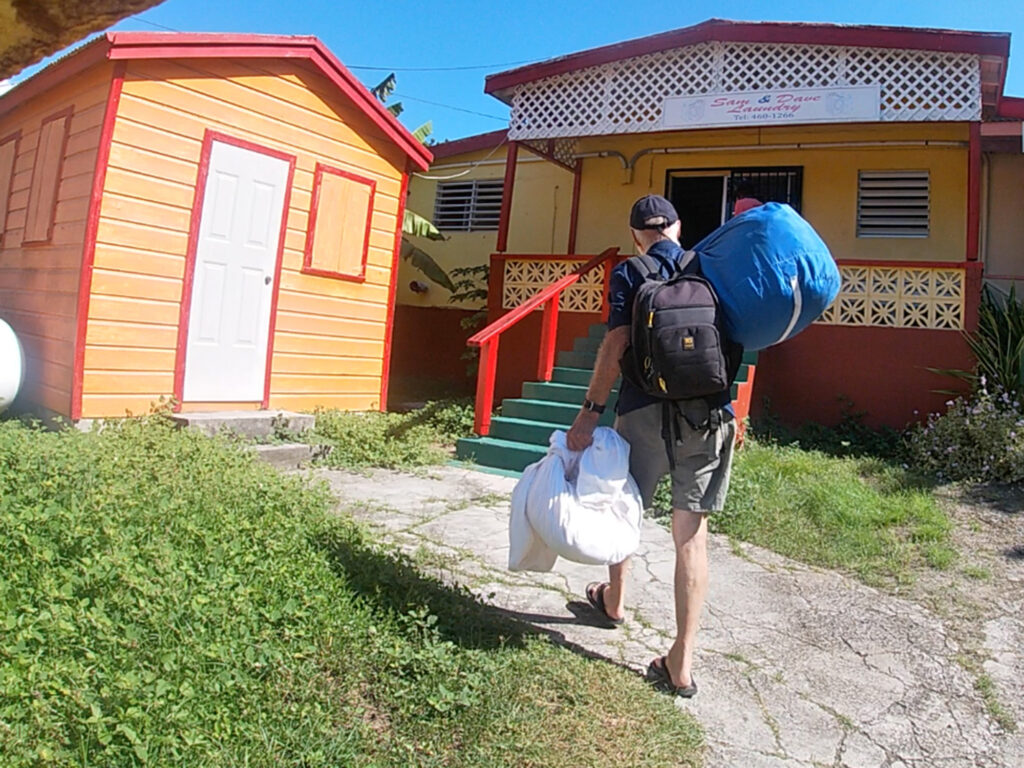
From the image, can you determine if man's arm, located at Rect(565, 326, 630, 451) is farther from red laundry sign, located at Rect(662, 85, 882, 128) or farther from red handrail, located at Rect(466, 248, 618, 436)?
red laundry sign, located at Rect(662, 85, 882, 128)

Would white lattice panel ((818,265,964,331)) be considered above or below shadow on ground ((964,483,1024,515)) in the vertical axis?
above

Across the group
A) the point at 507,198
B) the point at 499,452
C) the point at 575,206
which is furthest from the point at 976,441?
the point at 575,206

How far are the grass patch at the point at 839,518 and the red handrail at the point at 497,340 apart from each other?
2.25m

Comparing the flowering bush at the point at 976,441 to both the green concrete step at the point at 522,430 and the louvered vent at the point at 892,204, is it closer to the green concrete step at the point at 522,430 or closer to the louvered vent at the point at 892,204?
the louvered vent at the point at 892,204

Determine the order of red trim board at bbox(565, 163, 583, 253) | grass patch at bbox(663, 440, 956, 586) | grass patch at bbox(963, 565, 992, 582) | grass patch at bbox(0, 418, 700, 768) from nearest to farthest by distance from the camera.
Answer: grass patch at bbox(0, 418, 700, 768), grass patch at bbox(963, 565, 992, 582), grass patch at bbox(663, 440, 956, 586), red trim board at bbox(565, 163, 583, 253)

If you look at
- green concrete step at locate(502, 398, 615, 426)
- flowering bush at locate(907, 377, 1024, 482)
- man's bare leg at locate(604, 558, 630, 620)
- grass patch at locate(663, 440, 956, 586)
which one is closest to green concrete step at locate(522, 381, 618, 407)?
green concrete step at locate(502, 398, 615, 426)

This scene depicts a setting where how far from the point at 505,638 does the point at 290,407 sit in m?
4.94

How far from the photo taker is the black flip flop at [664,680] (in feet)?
8.86

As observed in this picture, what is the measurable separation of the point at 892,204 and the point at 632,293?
8.36 m

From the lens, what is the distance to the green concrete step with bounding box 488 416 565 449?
22.5 feet

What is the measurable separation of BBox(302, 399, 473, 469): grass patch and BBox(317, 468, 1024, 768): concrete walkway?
61.8 inches

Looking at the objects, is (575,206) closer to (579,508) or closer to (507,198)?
(507,198)

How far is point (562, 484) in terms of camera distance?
2.71 m

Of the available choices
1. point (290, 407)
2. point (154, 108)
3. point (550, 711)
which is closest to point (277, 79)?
point (154, 108)
